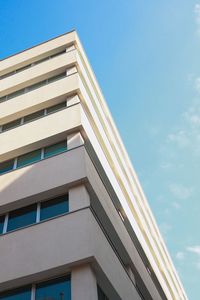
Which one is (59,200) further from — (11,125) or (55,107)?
(11,125)

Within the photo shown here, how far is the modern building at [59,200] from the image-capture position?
10.0 metres

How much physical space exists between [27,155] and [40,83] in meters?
6.34

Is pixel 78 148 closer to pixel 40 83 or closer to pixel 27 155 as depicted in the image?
pixel 27 155

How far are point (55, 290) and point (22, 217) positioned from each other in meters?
3.49

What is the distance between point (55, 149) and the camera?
14.7m

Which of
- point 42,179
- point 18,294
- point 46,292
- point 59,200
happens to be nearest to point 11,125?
point 42,179

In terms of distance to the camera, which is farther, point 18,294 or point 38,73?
point 38,73

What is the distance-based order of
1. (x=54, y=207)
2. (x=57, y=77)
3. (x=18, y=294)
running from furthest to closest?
(x=57, y=77) → (x=54, y=207) → (x=18, y=294)

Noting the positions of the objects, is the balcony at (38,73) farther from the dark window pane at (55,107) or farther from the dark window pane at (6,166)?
the dark window pane at (6,166)

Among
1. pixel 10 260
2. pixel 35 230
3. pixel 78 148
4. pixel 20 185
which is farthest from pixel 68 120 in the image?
pixel 10 260

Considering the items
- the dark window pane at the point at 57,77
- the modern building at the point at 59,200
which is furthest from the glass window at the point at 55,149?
the dark window pane at the point at 57,77

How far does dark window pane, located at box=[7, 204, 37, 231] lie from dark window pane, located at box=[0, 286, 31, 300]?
7.68 feet

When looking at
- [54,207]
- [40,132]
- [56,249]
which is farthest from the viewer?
[40,132]

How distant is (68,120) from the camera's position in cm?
1502
